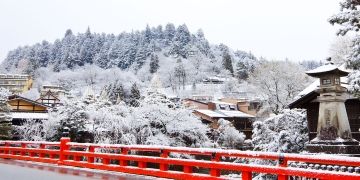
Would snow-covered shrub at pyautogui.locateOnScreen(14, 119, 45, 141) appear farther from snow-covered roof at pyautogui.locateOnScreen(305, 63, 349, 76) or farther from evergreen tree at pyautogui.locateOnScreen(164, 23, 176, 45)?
evergreen tree at pyautogui.locateOnScreen(164, 23, 176, 45)

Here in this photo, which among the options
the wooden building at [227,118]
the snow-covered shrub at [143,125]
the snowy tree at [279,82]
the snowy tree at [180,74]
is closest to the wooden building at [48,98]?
the wooden building at [227,118]

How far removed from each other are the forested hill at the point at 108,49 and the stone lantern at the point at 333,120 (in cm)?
13262

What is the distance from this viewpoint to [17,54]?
185m

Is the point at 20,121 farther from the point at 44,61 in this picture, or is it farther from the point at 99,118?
the point at 44,61

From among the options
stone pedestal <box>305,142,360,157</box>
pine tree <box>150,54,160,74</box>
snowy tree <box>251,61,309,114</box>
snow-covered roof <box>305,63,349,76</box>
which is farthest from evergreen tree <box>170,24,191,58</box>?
stone pedestal <box>305,142,360,157</box>

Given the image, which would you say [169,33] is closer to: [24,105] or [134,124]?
[24,105]

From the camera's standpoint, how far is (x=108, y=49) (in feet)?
543

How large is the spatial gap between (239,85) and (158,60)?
130ft

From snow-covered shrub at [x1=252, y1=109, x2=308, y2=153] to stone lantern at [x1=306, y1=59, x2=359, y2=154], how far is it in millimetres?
5080

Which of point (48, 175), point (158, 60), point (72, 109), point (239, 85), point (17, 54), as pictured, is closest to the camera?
point (48, 175)

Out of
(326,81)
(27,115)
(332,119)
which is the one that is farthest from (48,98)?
(332,119)

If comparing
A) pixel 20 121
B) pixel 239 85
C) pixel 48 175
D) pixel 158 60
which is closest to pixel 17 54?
pixel 158 60

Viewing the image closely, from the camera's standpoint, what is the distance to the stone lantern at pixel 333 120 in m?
20.1

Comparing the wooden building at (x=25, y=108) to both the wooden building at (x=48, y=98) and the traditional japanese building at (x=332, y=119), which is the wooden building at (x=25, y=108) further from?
the traditional japanese building at (x=332, y=119)
